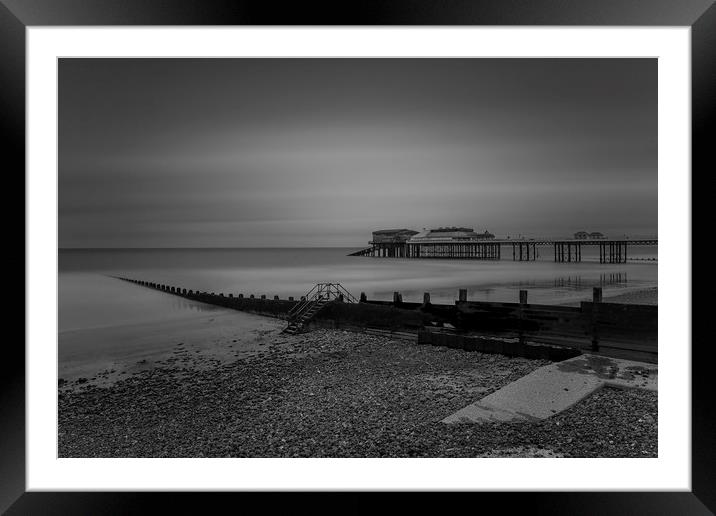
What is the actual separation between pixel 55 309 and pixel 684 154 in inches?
124

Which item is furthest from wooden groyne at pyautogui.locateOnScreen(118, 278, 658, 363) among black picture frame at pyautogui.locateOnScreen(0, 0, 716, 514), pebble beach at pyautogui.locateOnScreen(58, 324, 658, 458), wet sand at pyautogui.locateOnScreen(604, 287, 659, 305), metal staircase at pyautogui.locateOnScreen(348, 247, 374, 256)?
black picture frame at pyautogui.locateOnScreen(0, 0, 716, 514)

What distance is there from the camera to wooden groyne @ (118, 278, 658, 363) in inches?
136

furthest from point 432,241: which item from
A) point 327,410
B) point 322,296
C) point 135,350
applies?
point 135,350

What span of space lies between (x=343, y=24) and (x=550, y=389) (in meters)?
2.55

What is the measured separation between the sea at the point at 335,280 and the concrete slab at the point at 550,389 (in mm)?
1545

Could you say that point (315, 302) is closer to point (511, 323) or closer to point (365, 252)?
point (365, 252)

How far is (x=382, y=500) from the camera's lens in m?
1.79

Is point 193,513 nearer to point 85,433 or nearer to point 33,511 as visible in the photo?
point 33,511

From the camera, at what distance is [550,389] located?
278cm

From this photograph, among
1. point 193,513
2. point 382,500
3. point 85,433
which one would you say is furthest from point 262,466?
point 85,433

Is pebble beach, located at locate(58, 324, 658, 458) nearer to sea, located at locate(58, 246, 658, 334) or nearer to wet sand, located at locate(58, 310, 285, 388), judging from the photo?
wet sand, located at locate(58, 310, 285, 388)

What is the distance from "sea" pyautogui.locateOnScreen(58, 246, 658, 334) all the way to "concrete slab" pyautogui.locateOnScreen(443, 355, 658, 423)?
1.55 metres

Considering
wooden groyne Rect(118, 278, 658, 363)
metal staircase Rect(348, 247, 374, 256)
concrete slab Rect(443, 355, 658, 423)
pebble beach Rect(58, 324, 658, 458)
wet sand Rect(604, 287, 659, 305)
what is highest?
metal staircase Rect(348, 247, 374, 256)

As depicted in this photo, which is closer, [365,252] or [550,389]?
[550,389]
